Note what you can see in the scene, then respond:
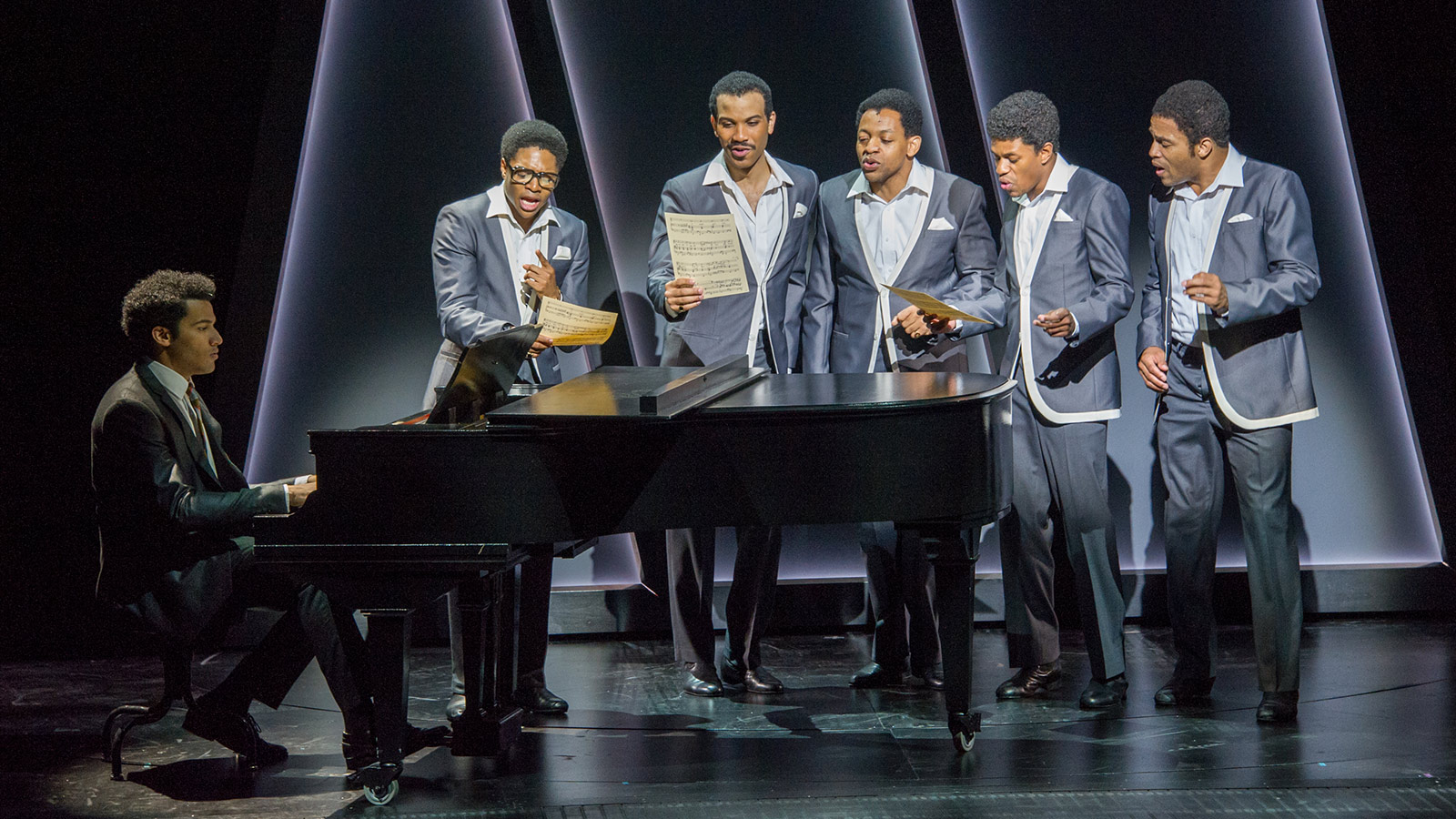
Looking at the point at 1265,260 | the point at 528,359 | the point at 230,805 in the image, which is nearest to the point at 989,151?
the point at 1265,260

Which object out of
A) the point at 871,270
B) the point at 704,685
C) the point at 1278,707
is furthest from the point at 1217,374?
the point at 704,685

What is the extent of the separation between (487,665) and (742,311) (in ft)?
4.44

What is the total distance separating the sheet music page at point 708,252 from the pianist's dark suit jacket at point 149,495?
1.39 metres

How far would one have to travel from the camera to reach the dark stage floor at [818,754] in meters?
3.36

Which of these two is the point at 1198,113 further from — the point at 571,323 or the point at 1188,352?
the point at 571,323

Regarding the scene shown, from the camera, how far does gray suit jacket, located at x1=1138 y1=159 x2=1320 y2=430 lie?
3.98 metres

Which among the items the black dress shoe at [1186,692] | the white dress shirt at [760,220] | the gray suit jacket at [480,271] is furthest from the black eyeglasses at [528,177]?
the black dress shoe at [1186,692]

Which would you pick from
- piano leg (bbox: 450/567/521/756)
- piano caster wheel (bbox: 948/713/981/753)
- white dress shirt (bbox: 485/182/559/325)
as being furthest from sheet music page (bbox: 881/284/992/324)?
piano leg (bbox: 450/567/521/756)

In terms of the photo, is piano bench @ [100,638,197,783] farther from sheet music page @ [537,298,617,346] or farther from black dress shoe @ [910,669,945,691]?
black dress shoe @ [910,669,945,691]

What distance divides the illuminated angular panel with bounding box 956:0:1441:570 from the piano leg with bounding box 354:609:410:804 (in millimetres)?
2984

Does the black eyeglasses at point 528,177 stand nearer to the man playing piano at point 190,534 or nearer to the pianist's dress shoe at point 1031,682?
the man playing piano at point 190,534

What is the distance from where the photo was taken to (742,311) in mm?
4438

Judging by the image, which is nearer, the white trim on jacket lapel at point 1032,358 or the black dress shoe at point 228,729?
the black dress shoe at point 228,729

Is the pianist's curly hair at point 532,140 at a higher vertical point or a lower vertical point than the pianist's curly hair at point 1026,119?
higher
